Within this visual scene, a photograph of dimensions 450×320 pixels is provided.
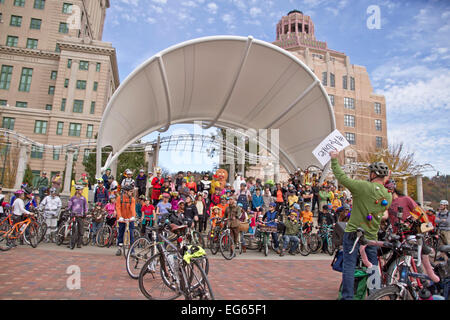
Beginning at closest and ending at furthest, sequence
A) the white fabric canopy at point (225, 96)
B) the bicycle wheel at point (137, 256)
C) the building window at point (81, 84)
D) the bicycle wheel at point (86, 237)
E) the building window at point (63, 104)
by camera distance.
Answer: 1. the bicycle wheel at point (137, 256)
2. the bicycle wheel at point (86, 237)
3. the white fabric canopy at point (225, 96)
4. the building window at point (63, 104)
5. the building window at point (81, 84)

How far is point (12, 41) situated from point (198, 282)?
63501mm

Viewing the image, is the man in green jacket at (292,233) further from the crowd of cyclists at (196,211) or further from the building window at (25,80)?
the building window at (25,80)

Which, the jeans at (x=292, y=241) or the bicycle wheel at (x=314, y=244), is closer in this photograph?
the jeans at (x=292, y=241)

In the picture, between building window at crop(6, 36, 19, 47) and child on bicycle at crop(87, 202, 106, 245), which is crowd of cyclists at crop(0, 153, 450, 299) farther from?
building window at crop(6, 36, 19, 47)

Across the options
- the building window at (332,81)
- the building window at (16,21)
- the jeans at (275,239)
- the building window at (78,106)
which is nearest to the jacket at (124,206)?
the jeans at (275,239)

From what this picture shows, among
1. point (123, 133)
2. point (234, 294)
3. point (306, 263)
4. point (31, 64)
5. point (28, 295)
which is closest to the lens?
point (28, 295)

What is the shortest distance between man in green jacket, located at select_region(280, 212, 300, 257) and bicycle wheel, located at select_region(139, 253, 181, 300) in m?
6.30

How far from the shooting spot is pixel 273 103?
18859 millimetres

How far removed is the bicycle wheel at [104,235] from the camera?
34.4 ft

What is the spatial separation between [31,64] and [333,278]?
60129 millimetres

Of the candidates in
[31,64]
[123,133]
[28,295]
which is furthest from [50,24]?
[28,295]

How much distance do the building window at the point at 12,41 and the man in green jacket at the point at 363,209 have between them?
6392cm

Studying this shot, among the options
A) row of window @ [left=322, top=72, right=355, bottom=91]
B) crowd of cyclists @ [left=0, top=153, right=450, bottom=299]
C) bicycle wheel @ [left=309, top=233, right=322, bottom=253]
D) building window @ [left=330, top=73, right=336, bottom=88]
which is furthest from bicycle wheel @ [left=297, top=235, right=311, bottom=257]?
building window @ [left=330, top=73, right=336, bottom=88]

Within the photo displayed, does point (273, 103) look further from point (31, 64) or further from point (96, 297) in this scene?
point (31, 64)
